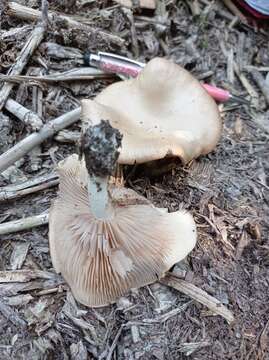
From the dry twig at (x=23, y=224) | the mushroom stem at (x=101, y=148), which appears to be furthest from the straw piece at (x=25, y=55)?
the mushroom stem at (x=101, y=148)

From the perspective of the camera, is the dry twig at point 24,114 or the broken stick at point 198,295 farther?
the dry twig at point 24,114

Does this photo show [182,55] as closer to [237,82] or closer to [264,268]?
[237,82]

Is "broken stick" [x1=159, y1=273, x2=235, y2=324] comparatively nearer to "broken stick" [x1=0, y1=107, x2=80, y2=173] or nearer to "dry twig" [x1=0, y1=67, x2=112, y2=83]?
"broken stick" [x1=0, y1=107, x2=80, y2=173]

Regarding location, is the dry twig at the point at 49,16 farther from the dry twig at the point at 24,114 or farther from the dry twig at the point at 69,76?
the dry twig at the point at 24,114

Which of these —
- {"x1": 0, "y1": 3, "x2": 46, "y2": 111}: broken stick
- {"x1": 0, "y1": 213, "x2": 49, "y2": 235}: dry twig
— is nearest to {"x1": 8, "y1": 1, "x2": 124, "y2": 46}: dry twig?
{"x1": 0, "y1": 3, "x2": 46, "y2": 111}: broken stick

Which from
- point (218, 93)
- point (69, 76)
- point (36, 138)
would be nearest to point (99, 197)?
point (36, 138)
